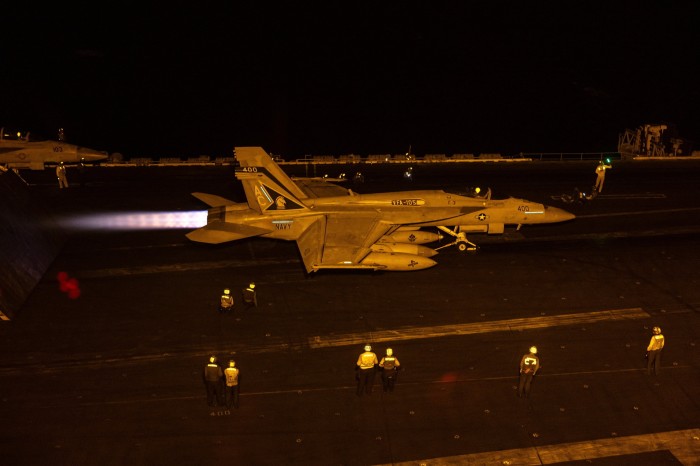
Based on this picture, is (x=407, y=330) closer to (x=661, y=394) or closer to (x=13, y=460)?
(x=661, y=394)

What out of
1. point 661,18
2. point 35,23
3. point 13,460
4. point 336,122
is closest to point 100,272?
point 13,460

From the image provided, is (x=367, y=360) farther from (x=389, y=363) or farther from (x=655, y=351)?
(x=655, y=351)

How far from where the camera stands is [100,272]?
28.2m

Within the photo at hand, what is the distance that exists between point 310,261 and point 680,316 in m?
13.8

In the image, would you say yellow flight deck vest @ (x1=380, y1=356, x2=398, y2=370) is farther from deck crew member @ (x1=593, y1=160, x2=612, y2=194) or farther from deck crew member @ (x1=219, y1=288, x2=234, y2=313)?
deck crew member @ (x1=593, y1=160, x2=612, y2=194)

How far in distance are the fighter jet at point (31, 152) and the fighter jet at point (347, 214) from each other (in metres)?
18.2

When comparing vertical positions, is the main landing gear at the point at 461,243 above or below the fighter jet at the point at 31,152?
below

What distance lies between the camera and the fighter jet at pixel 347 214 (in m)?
28.9

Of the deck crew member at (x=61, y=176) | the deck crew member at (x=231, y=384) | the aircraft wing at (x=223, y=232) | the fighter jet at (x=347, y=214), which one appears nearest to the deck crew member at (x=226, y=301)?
the aircraft wing at (x=223, y=232)

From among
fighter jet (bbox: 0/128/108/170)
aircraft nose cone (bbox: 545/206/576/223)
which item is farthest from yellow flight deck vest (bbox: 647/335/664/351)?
fighter jet (bbox: 0/128/108/170)

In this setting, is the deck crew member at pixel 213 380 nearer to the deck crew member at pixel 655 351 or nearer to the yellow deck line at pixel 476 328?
the yellow deck line at pixel 476 328

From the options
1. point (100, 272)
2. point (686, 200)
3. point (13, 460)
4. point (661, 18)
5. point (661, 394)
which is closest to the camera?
point (13, 460)

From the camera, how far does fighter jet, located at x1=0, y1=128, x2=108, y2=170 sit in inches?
1672

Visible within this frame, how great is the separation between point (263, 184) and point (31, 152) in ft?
71.3
